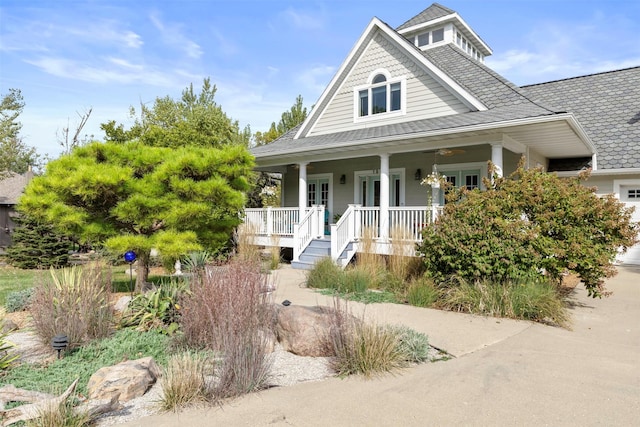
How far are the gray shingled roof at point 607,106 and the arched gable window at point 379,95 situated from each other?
16.8ft

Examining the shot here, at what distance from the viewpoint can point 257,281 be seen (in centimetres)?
419

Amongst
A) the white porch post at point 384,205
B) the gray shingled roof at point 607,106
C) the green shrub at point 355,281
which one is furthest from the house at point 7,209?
the gray shingled roof at point 607,106

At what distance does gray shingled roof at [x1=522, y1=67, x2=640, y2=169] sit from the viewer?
38.4 feet

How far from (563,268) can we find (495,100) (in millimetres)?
6068

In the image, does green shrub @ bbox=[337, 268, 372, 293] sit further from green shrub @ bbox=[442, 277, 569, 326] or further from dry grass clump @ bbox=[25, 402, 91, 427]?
dry grass clump @ bbox=[25, 402, 91, 427]

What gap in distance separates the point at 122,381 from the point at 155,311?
5.77ft

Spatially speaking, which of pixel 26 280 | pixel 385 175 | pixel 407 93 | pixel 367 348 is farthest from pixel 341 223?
pixel 26 280

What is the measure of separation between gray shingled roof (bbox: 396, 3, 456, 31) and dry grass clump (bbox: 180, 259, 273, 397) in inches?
545

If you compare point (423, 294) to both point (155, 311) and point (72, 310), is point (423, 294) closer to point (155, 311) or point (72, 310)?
point (155, 311)

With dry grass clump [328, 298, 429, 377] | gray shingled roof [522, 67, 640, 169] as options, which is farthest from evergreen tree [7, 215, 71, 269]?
gray shingled roof [522, 67, 640, 169]

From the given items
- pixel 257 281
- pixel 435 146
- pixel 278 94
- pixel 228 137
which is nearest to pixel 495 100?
pixel 435 146

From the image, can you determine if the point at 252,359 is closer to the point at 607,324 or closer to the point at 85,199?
the point at 85,199

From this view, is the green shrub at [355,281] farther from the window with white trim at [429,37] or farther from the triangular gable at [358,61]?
the window with white trim at [429,37]

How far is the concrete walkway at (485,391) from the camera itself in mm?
3059
